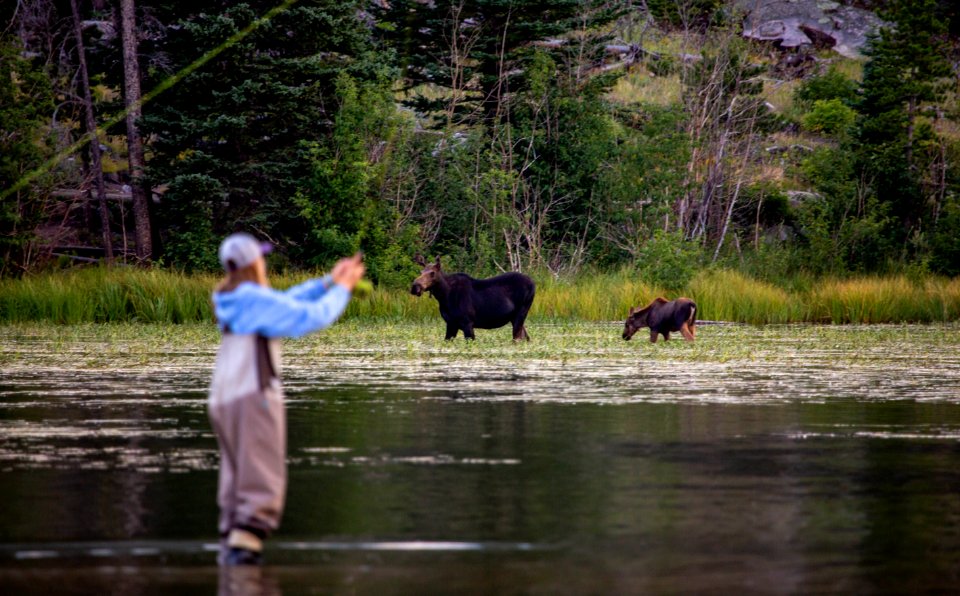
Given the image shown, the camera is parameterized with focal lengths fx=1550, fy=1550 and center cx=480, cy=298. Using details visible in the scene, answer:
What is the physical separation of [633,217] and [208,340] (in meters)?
20.3

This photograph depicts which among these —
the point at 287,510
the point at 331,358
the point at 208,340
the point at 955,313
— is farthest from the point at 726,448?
the point at 955,313

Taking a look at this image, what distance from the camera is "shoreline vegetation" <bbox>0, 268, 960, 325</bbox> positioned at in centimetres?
3183

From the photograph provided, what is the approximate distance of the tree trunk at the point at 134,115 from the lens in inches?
1619

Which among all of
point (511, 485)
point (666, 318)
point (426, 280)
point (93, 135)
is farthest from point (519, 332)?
point (93, 135)

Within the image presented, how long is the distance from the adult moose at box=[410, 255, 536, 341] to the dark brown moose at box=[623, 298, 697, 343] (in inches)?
73.0

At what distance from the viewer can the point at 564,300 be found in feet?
112

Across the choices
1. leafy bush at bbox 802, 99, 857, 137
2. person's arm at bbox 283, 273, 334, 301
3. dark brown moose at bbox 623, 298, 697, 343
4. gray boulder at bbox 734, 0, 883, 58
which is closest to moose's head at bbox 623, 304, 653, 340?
dark brown moose at bbox 623, 298, 697, 343

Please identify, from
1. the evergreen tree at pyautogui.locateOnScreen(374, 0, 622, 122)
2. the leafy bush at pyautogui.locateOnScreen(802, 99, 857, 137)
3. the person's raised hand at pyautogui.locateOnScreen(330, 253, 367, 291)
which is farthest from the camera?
the leafy bush at pyautogui.locateOnScreen(802, 99, 857, 137)

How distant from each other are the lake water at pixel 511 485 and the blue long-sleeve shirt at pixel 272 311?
1.16 m

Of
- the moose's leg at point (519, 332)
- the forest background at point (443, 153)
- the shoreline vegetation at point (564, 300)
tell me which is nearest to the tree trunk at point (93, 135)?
the forest background at point (443, 153)

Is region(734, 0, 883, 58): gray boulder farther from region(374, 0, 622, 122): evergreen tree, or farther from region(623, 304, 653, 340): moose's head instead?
region(623, 304, 653, 340): moose's head

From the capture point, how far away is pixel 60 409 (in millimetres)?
14922

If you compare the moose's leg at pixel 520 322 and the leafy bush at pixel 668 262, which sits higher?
the leafy bush at pixel 668 262

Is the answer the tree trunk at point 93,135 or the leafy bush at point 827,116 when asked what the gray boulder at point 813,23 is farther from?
the tree trunk at point 93,135
